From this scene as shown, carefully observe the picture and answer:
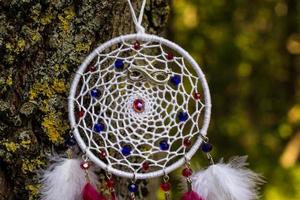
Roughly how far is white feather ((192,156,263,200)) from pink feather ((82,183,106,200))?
158 millimetres

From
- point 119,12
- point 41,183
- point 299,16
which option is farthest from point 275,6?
point 41,183

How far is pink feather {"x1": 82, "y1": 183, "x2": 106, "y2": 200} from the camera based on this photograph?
103 centimetres

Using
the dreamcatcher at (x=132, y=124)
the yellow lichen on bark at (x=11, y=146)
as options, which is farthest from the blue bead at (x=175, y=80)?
the yellow lichen on bark at (x=11, y=146)

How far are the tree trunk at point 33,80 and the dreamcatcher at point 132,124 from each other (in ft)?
0.11

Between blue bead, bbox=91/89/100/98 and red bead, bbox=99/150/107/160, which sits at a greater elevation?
blue bead, bbox=91/89/100/98

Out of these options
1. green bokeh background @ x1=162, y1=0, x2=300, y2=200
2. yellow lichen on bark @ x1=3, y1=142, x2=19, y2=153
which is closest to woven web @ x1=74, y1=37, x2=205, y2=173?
yellow lichen on bark @ x1=3, y1=142, x2=19, y2=153

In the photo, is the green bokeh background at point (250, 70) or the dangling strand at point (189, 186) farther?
the green bokeh background at point (250, 70)

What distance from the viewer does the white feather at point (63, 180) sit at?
103cm

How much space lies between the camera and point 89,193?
1029 millimetres

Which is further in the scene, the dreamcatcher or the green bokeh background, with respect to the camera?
the green bokeh background

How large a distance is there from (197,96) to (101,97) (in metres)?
0.15

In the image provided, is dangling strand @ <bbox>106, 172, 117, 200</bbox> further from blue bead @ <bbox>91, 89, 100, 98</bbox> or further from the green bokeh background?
the green bokeh background

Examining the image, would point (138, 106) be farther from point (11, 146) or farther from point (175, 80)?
point (11, 146)

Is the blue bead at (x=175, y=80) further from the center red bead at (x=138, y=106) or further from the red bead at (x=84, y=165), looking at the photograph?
the red bead at (x=84, y=165)
